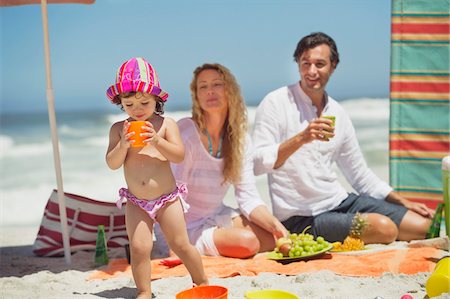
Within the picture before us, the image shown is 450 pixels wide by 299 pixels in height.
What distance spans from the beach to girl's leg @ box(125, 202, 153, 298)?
0.90 ft

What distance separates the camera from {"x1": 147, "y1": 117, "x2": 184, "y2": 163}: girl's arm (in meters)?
3.13

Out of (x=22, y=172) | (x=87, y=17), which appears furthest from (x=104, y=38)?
(x=22, y=172)

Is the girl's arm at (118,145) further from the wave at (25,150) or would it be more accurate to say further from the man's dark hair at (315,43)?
the wave at (25,150)

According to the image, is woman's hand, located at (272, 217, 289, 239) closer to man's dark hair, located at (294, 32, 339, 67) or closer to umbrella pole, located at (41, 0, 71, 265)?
man's dark hair, located at (294, 32, 339, 67)

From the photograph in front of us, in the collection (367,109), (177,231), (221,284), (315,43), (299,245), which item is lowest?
(221,284)

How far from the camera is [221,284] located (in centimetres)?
371

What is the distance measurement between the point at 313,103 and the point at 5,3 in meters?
2.40

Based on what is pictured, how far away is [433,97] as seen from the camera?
18.5 ft

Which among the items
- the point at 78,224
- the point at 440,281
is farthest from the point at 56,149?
the point at 440,281

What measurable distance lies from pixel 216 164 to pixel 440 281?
6.31 ft

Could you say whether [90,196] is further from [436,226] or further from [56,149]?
[436,226]

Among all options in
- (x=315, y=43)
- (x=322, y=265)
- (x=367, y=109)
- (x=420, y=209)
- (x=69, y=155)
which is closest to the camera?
(x=322, y=265)

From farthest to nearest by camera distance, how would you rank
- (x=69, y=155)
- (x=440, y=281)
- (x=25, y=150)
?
(x=25, y=150)
(x=69, y=155)
(x=440, y=281)

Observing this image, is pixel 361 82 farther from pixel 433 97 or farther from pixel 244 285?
pixel 244 285
